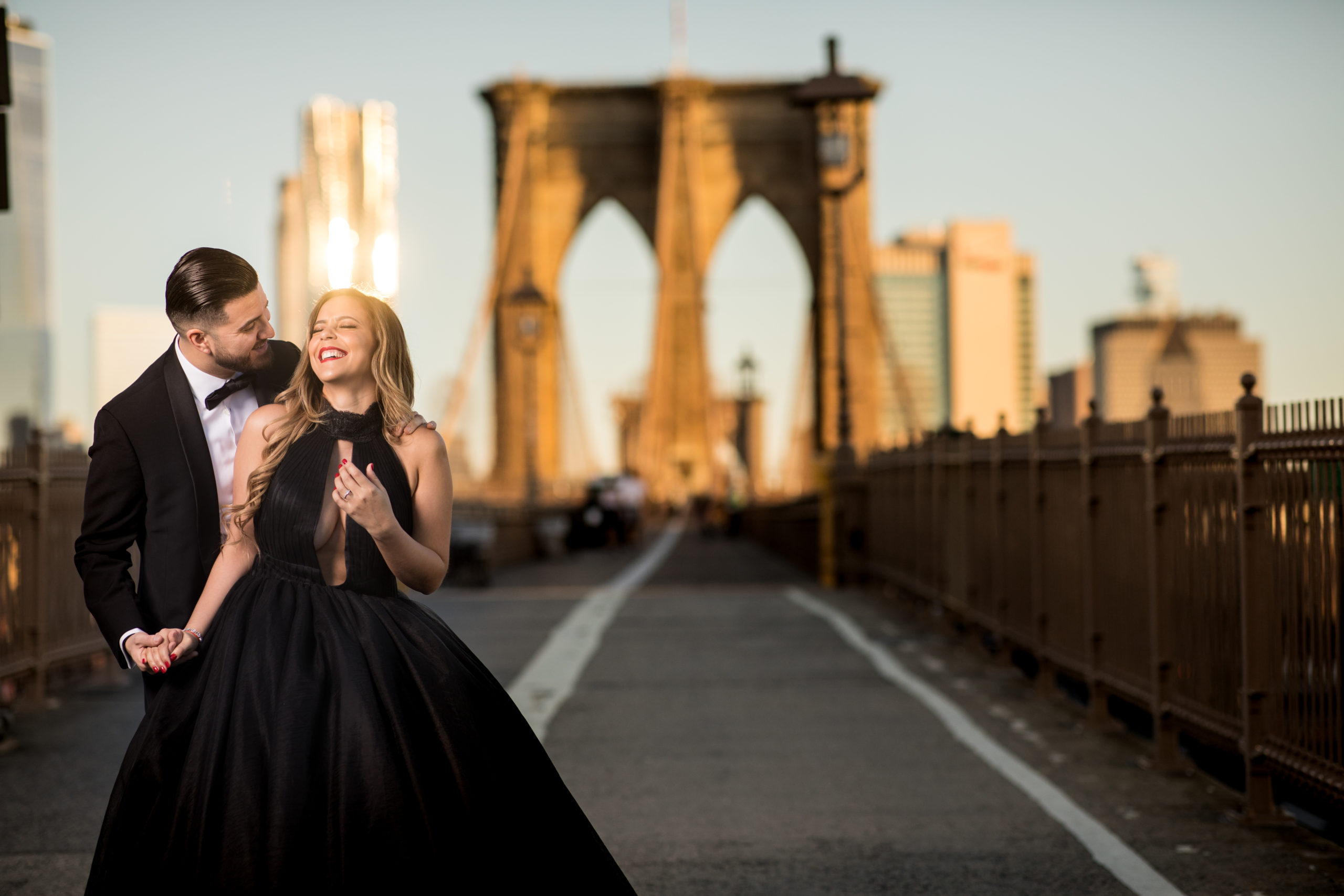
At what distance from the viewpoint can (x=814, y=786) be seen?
5738mm

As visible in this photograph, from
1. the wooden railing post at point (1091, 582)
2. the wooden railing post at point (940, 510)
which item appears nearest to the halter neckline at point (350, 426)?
the wooden railing post at point (1091, 582)

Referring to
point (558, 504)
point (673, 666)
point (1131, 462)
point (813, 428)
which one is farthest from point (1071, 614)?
point (813, 428)

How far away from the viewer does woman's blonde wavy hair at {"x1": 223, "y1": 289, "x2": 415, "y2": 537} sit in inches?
117

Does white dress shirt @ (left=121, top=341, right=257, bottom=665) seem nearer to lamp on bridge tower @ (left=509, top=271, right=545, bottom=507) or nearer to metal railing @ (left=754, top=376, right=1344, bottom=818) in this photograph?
metal railing @ (left=754, top=376, right=1344, bottom=818)

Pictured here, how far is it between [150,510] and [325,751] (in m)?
0.59

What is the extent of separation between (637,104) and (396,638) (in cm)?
7936

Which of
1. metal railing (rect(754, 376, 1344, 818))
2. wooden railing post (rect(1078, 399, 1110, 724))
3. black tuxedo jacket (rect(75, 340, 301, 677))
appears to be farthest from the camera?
wooden railing post (rect(1078, 399, 1110, 724))

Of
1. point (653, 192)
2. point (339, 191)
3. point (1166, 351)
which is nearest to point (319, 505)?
point (653, 192)

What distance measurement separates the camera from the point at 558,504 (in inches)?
1454

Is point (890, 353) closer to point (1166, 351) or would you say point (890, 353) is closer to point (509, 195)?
point (509, 195)

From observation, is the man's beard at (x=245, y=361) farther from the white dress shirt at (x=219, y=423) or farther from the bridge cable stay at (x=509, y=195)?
the bridge cable stay at (x=509, y=195)

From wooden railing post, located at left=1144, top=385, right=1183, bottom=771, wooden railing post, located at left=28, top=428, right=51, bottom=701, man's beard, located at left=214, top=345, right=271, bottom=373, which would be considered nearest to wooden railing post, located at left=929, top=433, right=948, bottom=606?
wooden railing post, located at left=1144, top=385, right=1183, bottom=771

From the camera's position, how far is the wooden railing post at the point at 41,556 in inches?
309

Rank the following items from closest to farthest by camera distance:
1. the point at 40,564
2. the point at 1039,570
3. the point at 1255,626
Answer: the point at 1255,626
the point at 40,564
the point at 1039,570
